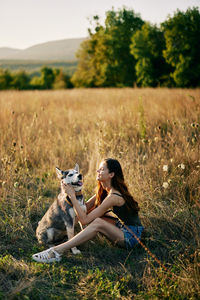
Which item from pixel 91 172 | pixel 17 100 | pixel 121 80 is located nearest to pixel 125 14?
pixel 121 80

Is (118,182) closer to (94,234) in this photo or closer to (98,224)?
(98,224)

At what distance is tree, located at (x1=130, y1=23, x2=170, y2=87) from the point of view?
25828mm

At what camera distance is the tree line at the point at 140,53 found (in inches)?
949

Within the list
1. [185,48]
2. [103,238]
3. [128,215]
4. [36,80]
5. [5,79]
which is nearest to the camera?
[128,215]

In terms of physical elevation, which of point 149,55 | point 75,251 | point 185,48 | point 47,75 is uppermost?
point 47,75

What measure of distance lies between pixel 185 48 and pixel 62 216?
24217mm

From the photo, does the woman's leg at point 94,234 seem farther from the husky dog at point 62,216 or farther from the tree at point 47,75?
the tree at point 47,75

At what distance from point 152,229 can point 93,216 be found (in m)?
0.82

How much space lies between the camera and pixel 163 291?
2289 mm

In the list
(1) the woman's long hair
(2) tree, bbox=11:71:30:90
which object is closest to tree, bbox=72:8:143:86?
(2) tree, bbox=11:71:30:90

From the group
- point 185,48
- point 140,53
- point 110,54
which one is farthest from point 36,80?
point 185,48

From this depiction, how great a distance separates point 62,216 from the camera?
2977 mm

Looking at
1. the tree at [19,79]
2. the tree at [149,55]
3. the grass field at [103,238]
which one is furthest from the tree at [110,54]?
the grass field at [103,238]

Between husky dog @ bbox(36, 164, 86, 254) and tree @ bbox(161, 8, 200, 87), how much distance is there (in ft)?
75.4
